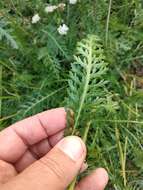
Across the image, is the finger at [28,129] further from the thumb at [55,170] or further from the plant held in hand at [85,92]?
the thumb at [55,170]

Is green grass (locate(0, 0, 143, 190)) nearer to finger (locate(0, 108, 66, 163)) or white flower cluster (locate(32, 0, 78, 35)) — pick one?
white flower cluster (locate(32, 0, 78, 35))

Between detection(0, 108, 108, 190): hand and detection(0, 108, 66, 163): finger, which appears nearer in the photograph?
detection(0, 108, 108, 190): hand

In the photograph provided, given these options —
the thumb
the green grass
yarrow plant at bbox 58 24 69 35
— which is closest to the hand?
the thumb

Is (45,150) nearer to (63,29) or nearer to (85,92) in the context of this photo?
(85,92)

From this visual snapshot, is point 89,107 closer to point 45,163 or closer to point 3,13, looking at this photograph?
point 45,163

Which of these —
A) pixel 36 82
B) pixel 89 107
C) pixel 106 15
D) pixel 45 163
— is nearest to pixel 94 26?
pixel 106 15

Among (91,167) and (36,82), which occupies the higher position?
(36,82)
